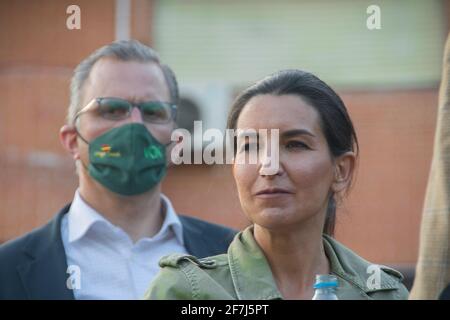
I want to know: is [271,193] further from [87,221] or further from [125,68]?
[125,68]

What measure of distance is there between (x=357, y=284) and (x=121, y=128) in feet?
4.64

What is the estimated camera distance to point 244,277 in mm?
2406

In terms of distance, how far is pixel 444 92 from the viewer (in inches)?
81.8

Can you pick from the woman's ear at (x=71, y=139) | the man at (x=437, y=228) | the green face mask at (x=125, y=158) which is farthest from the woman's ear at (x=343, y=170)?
the woman's ear at (x=71, y=139)

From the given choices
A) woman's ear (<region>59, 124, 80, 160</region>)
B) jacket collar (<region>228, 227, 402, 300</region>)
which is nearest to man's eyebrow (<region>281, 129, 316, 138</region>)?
jacket collar (<region>228, 227, 402, 300</region>)

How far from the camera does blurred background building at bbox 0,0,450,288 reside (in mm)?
5211

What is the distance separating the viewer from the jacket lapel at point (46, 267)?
11.0 feet

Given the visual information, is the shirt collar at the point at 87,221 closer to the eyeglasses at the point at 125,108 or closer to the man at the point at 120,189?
the man at the point at 120,189

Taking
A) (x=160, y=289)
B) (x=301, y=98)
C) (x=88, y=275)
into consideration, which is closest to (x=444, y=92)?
(x=301, y=98)

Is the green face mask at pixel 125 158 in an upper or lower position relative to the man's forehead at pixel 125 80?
lower

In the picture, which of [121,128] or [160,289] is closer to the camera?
[160,289]

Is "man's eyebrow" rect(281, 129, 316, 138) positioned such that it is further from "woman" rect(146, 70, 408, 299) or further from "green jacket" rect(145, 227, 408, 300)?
"green jacket" rect(145, 227, 408, 300)

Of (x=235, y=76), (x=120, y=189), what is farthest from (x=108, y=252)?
(x=235, y=76)

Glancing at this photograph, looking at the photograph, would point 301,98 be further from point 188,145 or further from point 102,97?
point 188,145
